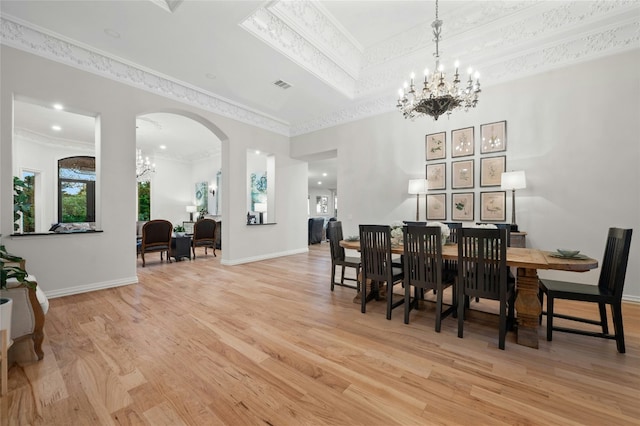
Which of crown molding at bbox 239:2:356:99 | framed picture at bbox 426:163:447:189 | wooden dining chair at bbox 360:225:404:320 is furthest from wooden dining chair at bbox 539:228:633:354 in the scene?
crown molding at bbox 239:2:356:99

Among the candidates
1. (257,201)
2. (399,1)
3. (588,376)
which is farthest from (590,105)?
(257,201)

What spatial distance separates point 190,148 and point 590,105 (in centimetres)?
946

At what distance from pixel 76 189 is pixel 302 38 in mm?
8347

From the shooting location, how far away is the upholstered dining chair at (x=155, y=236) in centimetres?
529

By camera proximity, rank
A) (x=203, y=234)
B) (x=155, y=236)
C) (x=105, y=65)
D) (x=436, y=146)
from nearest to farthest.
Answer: (x=105, y=65) < (x=436, y=146) < (x=155, y=236) < (x=203, y=234)

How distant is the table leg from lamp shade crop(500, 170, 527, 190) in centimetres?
178

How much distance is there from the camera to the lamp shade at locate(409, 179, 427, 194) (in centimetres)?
430

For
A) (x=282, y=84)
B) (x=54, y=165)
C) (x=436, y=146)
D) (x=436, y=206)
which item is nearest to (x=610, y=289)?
(x=436, y=206)

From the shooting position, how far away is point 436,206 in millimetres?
4469

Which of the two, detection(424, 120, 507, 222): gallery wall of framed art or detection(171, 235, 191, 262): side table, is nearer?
detection(424, 120, 507, 222): gallery wall of framed art

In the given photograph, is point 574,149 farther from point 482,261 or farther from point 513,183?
point 482,261

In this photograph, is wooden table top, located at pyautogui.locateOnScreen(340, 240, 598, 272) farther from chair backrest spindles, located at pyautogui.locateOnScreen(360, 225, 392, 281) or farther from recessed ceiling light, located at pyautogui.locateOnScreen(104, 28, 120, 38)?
recessed ceiling light, located at pyautogui.locateOnScreen(104, 28, 120, 38)

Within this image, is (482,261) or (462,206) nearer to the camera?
(482,261)

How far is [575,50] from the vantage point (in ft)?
11.2
